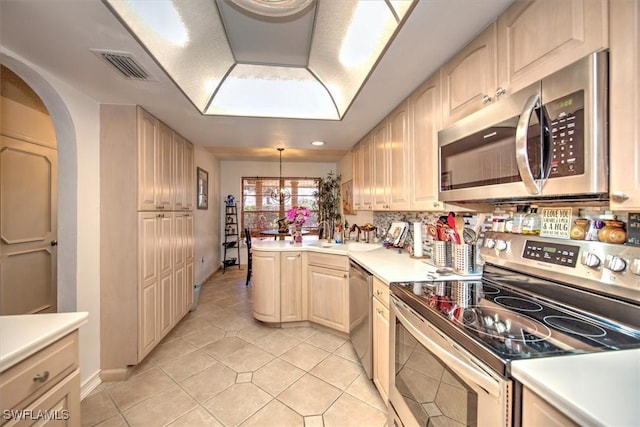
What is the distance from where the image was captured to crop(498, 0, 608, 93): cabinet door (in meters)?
0.83

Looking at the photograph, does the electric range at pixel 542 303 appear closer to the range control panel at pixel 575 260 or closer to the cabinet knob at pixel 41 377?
the range control panel at pixel 575 260

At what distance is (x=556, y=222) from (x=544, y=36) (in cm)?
77

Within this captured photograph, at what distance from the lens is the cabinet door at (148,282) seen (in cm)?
A: 218

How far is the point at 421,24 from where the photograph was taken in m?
1.26

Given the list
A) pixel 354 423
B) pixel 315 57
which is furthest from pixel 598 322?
pixel 315 57

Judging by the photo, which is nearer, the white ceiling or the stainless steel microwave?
the stainless steel microwave

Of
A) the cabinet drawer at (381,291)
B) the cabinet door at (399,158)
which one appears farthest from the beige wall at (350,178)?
the cabinet drawer at (381,291)

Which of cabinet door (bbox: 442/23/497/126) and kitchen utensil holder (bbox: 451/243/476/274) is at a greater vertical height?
cabinet door (bbox: 442/23/497/126)

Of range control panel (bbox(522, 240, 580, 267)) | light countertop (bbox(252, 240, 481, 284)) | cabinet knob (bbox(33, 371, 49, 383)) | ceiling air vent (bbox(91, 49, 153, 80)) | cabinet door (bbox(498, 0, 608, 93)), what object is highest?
ceiling air vent (bbox(91, 49, 153, 80))

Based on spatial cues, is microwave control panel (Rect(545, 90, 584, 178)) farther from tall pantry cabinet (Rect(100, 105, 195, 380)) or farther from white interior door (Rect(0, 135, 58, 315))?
white interior door (Rect(0, 135, 58, 315))

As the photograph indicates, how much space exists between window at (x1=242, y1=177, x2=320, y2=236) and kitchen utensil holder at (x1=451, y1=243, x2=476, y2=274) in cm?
468

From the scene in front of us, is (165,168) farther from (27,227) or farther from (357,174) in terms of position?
(357,174)

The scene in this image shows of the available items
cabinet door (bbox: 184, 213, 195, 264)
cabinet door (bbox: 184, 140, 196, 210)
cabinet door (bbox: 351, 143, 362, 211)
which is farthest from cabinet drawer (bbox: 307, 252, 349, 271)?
cabinet door (bbox: 184, 140, 196, 210)

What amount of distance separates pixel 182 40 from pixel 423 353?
7.21ft
